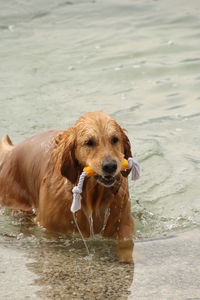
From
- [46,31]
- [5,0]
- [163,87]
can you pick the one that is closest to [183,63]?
[163,87]

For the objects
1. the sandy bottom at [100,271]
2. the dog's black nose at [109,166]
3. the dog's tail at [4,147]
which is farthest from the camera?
the dog's tail at [4,147]

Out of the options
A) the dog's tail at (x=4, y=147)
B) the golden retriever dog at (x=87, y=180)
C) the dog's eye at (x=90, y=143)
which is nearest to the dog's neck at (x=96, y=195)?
the golden retriever dog at (x=87, y=180)

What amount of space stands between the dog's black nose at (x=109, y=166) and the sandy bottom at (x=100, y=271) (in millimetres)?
711

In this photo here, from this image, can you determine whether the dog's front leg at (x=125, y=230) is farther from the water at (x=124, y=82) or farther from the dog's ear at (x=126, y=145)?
the dog's ear at (x=126, y=145)

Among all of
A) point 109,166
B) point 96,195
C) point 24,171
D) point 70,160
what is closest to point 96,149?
point 109,166

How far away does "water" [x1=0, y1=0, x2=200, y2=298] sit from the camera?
309 inches

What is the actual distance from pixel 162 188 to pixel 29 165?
156 centimetres

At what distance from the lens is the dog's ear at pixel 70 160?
6.08m

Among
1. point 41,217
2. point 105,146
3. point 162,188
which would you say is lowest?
point 162,188

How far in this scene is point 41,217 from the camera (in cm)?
657

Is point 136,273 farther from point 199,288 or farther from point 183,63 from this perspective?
point 183,63

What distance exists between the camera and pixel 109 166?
5652 mm

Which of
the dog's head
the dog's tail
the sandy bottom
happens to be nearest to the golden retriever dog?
the dog's head

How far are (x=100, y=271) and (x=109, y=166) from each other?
2.46 feet
